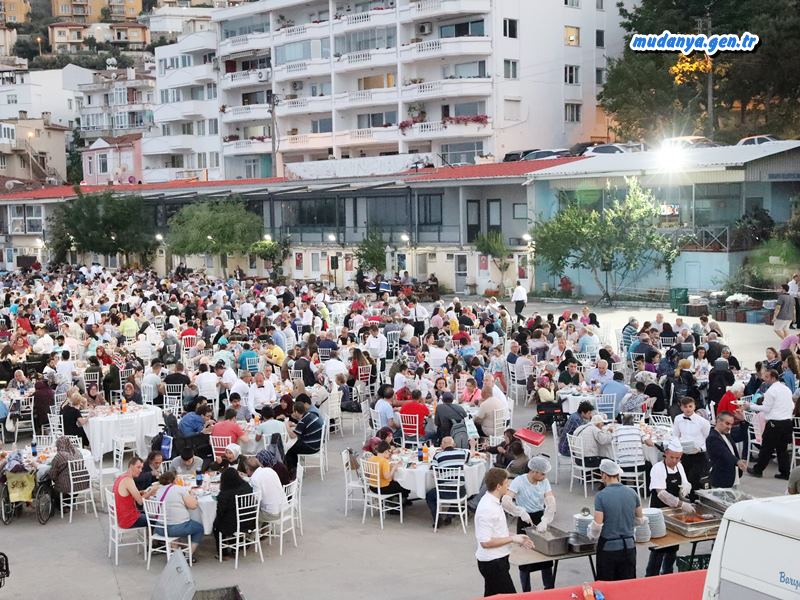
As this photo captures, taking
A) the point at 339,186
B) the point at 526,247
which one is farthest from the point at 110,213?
the point at 526,247

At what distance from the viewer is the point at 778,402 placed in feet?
50.8

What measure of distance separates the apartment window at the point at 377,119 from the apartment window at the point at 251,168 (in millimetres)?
10508

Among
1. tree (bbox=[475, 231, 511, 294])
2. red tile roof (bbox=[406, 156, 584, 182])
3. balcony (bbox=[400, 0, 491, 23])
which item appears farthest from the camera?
balcony (bbox=[400, 0, 491, 23])

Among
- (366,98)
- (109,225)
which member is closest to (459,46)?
(366,98)

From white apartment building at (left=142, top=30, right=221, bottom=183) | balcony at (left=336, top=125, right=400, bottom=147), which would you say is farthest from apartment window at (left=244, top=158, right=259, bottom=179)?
balcony at (left=336, top=125, right=400, bottom=147)

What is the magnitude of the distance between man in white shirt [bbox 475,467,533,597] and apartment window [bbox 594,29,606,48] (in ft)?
195

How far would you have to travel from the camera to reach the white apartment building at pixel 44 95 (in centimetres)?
10775

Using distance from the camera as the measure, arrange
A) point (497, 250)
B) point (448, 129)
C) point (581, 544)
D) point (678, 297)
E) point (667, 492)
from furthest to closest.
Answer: point (448, 129), point (497, 250), point (678, 297), point (667, 492), point (581, 544)

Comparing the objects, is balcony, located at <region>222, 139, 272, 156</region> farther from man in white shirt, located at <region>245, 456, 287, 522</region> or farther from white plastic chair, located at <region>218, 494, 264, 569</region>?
white plastic chair, located at <region>218, 494, 264, 569</region>

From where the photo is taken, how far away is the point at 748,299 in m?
33.9

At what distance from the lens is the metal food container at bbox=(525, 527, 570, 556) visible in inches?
411

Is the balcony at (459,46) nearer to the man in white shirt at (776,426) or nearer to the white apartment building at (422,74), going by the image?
the white apartment building at (422,74)

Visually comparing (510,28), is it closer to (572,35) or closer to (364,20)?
(572,35)

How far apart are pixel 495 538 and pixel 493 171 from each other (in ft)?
124
